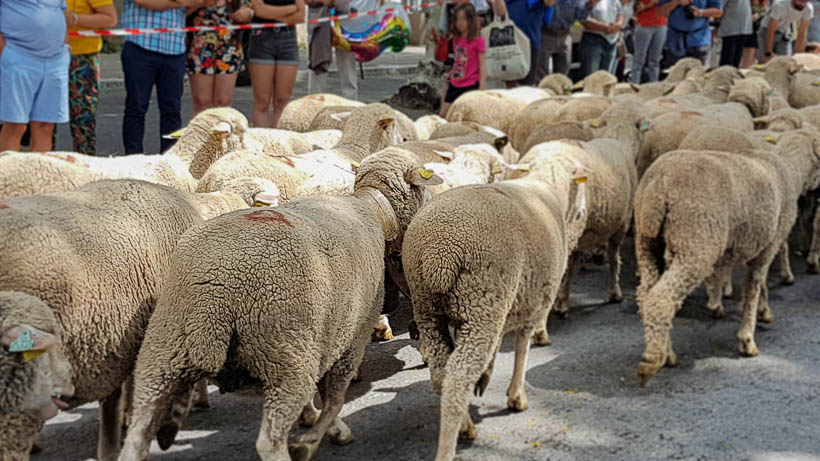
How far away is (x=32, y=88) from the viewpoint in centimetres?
571

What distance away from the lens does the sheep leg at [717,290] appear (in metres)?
5.95

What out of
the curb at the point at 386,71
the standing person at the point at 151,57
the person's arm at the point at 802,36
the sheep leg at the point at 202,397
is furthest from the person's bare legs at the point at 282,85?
the person's arm at the point at 802,36

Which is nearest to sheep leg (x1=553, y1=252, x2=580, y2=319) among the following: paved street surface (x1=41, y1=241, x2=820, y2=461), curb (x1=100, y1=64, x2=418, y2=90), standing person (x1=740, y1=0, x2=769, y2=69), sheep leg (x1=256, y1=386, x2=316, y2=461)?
paved street surface (x1=41, y1=241, x2=820, y2=461)

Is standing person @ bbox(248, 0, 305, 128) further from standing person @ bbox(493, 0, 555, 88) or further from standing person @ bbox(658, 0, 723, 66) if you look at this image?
standing person @ bbox(658, 0, 723, 66)

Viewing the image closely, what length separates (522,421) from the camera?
4.44m

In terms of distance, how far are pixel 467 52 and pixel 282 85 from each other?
2331mm

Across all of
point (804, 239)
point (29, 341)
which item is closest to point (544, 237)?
point (29, 341)

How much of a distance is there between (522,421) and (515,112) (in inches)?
175

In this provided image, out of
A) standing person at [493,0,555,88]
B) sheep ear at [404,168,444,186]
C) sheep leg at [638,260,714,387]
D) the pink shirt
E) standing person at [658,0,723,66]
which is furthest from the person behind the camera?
standing person at [658,0,723,66]

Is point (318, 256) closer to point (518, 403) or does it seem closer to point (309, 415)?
point (309, 415)

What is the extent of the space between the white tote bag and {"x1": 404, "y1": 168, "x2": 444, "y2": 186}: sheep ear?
5.21m

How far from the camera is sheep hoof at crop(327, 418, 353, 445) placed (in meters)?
4.11

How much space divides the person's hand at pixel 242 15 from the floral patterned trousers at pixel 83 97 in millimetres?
1147

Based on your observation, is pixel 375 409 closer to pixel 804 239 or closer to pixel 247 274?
pixel 247 274
